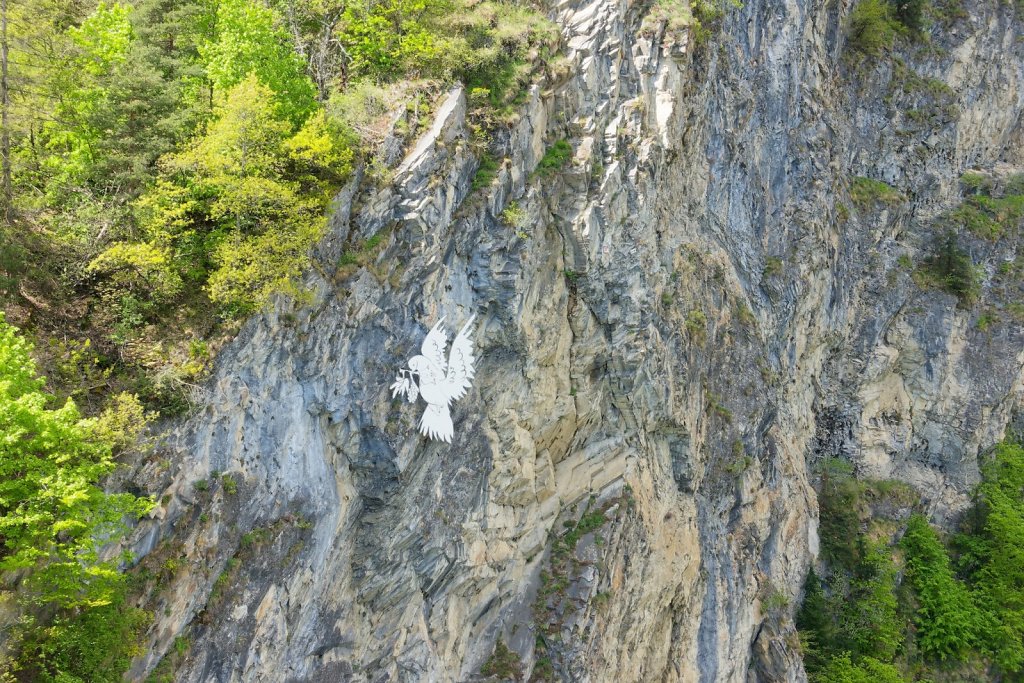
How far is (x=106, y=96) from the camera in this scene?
11.2 meters

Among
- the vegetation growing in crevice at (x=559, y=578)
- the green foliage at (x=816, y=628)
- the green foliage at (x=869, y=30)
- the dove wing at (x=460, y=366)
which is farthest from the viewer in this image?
the green foliage at (x=869, y=30)

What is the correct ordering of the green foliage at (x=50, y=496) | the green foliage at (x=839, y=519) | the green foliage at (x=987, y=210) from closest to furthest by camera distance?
the green foliage at (x=50, y=496) < the green foliage at (x=839, y=519) < the green foliage at (x=987, y=210)

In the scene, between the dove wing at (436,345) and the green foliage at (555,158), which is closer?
the dove wing at (436,345)

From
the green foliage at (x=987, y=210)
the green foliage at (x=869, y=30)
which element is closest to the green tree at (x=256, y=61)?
the green foliage at (x=869, y=30)

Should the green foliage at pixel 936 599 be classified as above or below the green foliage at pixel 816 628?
below

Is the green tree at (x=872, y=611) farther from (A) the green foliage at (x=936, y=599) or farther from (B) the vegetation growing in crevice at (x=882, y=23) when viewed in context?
(B) the vegetation growing in crevice at (x=882, y=23)

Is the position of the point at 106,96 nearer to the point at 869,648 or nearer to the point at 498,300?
the point at 498,300

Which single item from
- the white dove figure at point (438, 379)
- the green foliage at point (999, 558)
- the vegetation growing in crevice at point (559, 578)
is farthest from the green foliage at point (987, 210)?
the white dove figure at point (438, 379)

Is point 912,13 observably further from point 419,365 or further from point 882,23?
point 419,365

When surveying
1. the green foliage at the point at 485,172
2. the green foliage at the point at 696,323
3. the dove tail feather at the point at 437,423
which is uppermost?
the green foliage at the point at 485,172

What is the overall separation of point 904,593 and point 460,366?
2023 centimetres

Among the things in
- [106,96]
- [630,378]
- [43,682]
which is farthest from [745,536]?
[106,96]

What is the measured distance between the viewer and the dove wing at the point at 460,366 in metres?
13.0

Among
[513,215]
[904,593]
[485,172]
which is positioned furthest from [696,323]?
[904,593]
